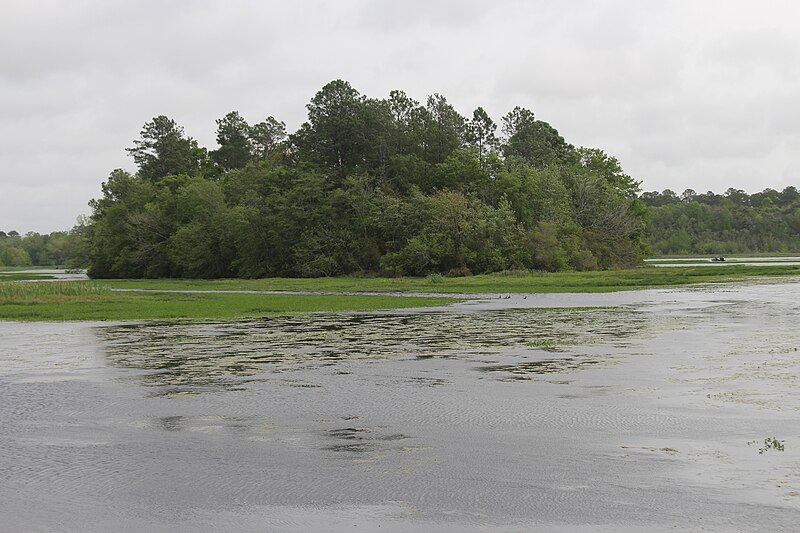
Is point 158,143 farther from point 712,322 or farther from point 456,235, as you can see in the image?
point 712,322

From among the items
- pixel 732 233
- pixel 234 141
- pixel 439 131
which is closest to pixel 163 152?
pixel 234 141

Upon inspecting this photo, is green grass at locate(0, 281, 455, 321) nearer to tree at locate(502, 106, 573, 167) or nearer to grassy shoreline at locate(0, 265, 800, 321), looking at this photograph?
grassy shoreline at locate(0, 265, 800, 321)

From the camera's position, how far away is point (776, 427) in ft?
42.2

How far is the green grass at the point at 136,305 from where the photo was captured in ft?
136

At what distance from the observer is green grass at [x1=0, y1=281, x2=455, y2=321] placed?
136 feet

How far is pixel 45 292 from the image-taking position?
182 ft

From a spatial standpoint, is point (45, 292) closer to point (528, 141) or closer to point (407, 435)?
point (407, 435)

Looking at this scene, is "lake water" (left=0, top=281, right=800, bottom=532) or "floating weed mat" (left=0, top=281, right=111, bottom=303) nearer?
"lake water" (left=0, top=281, right=800, bottom=532)

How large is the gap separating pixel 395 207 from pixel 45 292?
4210 cm

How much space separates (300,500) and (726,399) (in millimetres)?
9234

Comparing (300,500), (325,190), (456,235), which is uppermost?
(325,190)

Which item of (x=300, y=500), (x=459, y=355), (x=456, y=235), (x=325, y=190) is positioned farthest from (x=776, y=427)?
(x=325, y=190)

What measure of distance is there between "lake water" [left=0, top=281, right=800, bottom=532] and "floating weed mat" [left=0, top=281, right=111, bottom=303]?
88.5 feet

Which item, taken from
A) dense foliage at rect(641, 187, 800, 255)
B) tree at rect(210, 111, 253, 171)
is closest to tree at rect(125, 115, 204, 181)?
tree at rect(210, 111, 253, 171)
